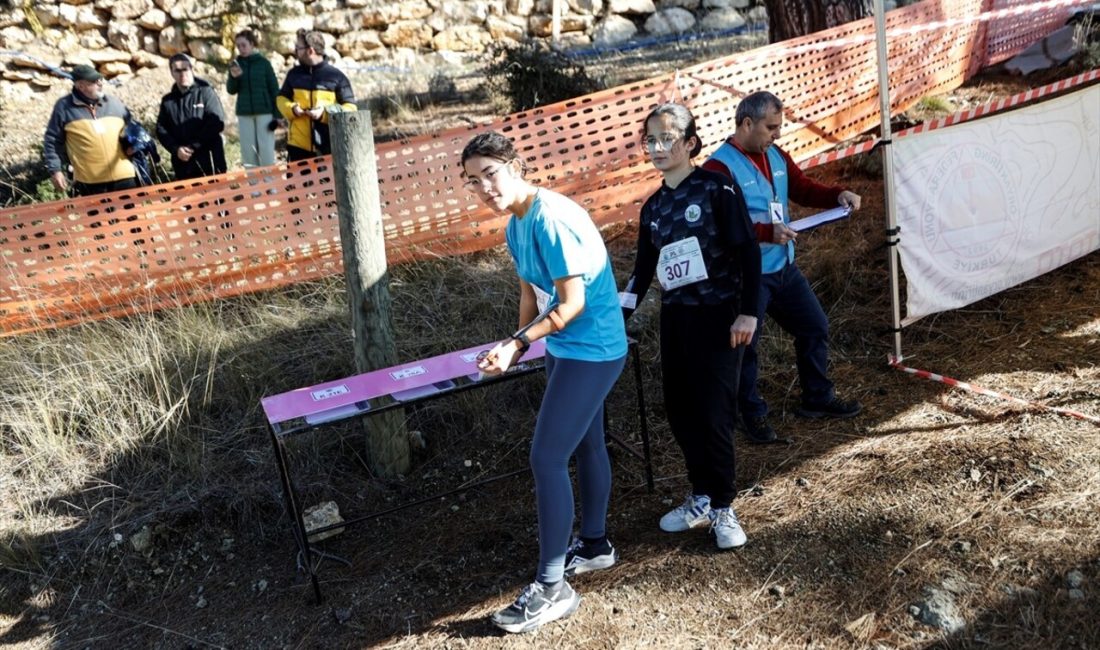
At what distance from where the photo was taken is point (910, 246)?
17.0 feet

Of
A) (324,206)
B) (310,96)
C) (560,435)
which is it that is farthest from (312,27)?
(560,435)

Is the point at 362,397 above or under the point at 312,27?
under

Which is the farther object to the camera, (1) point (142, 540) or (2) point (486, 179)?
(1) point (142, 540)

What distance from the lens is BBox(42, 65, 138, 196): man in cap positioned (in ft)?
23.7

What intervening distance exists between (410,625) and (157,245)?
3.57m


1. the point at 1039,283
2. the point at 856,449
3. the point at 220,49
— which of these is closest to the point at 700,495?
the point at 856,449

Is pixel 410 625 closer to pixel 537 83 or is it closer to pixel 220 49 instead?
pixel 537 83

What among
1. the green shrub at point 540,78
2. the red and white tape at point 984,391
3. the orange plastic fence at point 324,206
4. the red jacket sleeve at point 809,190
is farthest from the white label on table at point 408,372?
the green shrub at point 540,78

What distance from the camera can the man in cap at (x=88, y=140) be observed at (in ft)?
23.7

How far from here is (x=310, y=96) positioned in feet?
25.2

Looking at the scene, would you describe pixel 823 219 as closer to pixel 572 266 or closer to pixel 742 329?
pixel 742 329

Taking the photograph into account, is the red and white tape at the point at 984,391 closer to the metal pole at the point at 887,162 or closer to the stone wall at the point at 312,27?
the metal pole at the point at 887,162

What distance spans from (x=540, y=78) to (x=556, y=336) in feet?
22.2

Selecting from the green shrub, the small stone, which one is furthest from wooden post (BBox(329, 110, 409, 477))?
the green shrub
